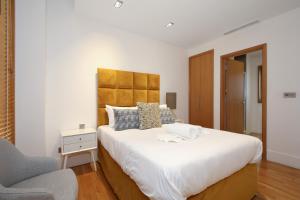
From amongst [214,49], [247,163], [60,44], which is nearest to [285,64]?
[214,49]

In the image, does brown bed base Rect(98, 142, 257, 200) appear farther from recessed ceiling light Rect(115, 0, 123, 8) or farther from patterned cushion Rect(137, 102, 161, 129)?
recessed ceiling light Rect(115, 0, 123, 8)

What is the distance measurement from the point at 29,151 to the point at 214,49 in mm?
4062

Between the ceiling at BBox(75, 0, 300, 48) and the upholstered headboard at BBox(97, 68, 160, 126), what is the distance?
93cm

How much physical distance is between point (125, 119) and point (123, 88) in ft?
2.68

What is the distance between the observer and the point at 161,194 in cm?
99

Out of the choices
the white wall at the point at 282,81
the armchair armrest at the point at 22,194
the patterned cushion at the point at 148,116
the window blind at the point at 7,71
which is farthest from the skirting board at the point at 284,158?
the window blind at the point at 7,71

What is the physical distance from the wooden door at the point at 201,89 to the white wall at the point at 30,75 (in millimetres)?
3363

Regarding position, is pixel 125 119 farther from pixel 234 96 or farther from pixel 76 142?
pixel 234 96

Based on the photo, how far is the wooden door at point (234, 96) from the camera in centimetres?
352

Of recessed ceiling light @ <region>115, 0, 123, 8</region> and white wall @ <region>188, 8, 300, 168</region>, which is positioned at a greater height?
recessed ceiling light @ <region>115, 0, 123, 8</region>


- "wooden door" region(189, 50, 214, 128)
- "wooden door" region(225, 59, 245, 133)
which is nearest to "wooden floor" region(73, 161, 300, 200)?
"wooden door" region(225, 59, 245, 133)

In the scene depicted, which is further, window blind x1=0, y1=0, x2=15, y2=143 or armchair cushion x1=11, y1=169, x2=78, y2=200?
window blind x1=0, y1=0, x2=15, y2=143

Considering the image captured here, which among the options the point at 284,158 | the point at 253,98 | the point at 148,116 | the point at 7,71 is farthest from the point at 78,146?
the point at 253,98

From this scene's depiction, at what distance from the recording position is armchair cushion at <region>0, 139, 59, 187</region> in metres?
1.18
